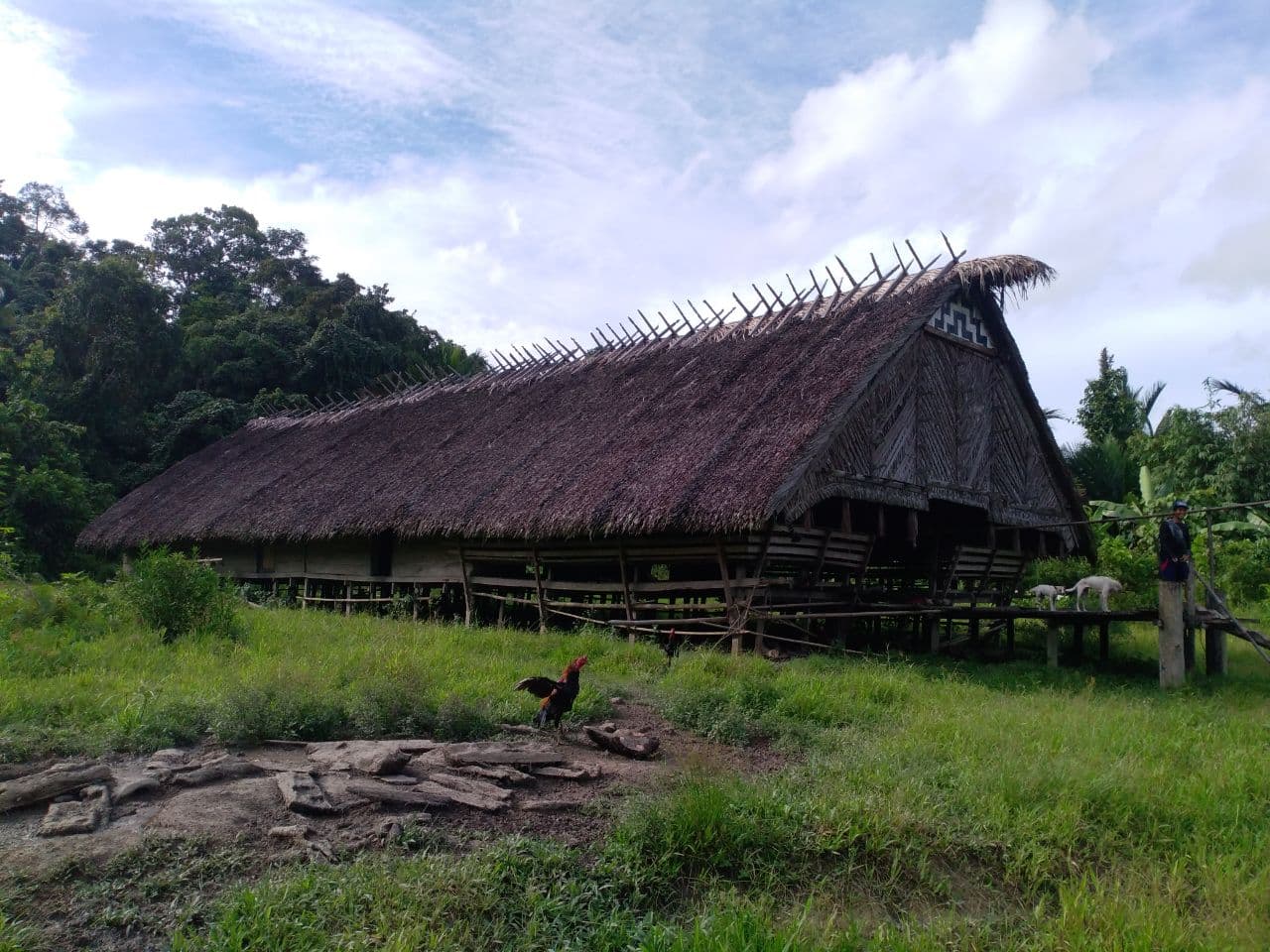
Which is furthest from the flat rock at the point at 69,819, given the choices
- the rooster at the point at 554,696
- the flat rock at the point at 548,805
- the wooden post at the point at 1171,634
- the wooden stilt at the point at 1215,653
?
the wooden stilt at the point at 1215,653

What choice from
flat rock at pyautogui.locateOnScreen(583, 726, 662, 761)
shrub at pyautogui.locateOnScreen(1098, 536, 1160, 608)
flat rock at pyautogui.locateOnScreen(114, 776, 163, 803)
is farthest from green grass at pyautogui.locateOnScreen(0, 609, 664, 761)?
shrub at pyautogui.locateOnScreen(1098, 536, 1160, 608)

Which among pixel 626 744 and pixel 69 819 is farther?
pixel 626 744

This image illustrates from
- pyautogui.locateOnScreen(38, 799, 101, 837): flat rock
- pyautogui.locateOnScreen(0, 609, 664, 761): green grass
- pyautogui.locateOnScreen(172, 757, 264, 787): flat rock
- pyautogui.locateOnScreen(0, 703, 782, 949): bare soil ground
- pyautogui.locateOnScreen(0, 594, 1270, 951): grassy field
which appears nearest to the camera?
pyautogui.locateOnScreen(0, 703, 782, 949): bare soil ground

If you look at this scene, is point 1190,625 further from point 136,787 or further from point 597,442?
point 136,787

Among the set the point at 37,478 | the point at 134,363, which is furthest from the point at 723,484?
the point at 134,363

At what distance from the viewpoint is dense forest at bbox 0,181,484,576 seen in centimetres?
1884

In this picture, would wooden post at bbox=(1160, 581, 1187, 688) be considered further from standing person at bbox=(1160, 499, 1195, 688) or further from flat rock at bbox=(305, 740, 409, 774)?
flat rock at bbox=(305, 740, 409, 774)

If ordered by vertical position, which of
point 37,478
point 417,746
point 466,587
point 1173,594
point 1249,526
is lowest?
point 417,746

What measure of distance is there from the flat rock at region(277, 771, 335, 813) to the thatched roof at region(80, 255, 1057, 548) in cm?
532

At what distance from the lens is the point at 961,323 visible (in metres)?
12.6

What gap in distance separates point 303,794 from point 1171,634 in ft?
24.9

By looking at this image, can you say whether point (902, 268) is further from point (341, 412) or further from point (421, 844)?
point (341, 412)

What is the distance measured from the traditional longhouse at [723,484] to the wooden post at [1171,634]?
304 centimetres

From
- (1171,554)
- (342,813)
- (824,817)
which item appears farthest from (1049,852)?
(1171,554)
